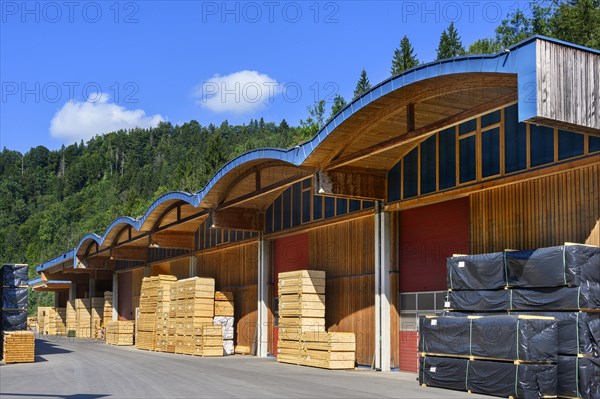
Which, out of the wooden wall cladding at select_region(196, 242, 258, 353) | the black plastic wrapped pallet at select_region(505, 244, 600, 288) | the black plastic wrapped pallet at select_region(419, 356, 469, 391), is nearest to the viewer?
the black plastic wrapped pallet at select_region(505, 244, 600, 288)

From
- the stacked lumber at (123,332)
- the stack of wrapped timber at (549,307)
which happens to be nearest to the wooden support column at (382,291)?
the stack of wrapped timber at (549,307)

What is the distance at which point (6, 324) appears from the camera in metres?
28.5

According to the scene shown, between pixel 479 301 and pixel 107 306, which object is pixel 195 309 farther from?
pixel 107 306

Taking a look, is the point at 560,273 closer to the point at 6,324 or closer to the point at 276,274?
the point at 276,274

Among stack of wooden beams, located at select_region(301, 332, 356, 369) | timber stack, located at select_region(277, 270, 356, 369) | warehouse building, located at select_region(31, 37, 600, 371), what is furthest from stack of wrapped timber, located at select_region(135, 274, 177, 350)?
stack of wooden beams, located at select_region(301, 332, 356, 369)

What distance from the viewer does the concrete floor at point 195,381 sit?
669 inches

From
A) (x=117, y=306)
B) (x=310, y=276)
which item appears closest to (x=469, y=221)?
(x=310, y=276)

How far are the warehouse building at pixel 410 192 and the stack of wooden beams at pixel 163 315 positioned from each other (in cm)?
300

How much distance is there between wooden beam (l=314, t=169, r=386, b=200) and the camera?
2353 cm

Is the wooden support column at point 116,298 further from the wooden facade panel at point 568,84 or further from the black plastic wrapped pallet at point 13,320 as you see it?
the wooden facade panel at point 568,84

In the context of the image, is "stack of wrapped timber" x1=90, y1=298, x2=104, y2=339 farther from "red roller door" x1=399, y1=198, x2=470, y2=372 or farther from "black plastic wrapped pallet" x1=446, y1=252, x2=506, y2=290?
"black plastic wrapped pallet" x1=446, y1=252, x2=506, y2=290

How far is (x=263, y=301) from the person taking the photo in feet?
105

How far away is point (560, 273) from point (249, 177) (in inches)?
584

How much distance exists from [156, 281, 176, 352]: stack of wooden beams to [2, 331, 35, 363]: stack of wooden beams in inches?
351
